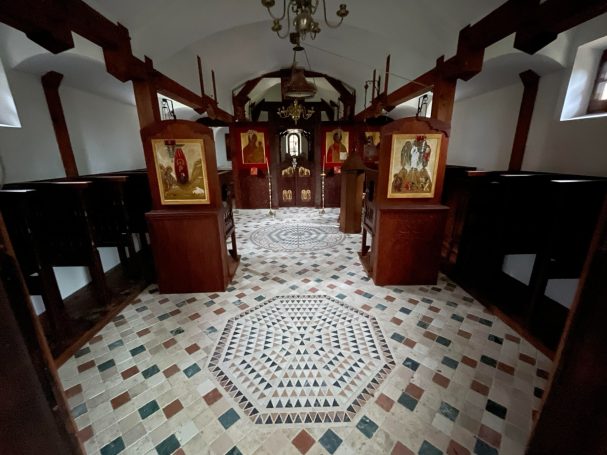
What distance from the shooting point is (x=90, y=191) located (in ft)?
10.5

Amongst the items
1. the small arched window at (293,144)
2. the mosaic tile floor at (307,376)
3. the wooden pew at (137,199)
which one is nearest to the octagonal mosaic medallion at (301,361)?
the mosaic tile floor at (307,376)

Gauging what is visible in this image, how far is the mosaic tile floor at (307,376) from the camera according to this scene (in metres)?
1.60

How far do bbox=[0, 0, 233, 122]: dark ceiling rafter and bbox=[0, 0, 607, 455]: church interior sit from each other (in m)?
0.02

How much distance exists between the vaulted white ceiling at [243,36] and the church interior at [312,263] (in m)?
0.03

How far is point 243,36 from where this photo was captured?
558cm

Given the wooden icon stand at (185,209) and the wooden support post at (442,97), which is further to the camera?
the wooden support post at (442,97)

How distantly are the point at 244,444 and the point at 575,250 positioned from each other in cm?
325

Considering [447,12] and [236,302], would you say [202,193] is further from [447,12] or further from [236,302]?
[447,12]

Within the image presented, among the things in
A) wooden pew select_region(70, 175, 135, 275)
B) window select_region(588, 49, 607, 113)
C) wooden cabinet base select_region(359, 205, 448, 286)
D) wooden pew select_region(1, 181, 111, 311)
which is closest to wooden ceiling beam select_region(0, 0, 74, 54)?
wooden pew select_region(1, 181, 111, 311)

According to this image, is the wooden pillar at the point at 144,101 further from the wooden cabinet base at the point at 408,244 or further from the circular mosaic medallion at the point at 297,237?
the wooden cabinet base at the point at 408,244

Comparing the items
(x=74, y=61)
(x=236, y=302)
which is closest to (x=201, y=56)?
(x=74, y=61)

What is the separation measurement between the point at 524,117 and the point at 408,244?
2.82m

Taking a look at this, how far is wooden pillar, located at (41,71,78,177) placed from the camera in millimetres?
3477

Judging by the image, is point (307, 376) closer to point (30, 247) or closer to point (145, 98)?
point (30, 247)
